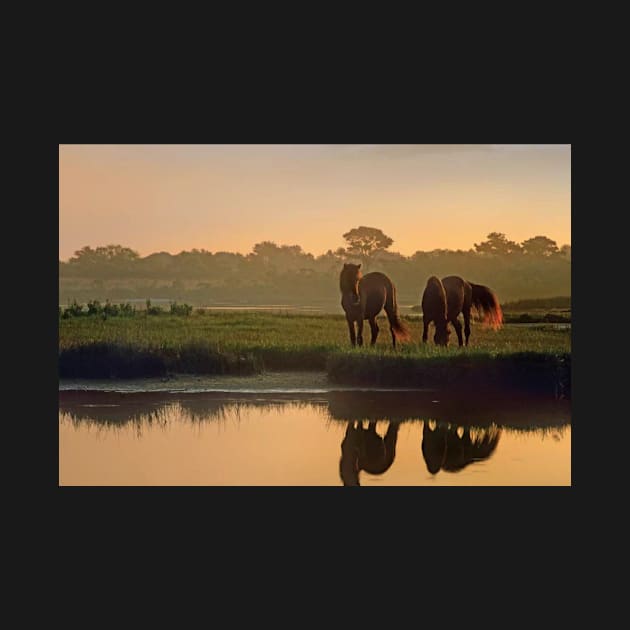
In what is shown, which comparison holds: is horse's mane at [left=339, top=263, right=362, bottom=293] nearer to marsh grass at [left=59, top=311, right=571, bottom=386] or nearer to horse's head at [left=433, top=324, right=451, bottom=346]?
marsh grass at [left=59, top=311, right=571, bottom=386]

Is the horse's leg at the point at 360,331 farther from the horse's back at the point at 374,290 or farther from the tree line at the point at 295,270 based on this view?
the tree line at the point at 295,270

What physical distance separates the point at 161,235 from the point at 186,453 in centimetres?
309

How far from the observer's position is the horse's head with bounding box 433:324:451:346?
37.5ft

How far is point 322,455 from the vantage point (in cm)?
875

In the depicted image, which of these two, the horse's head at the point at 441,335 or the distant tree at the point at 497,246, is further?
the horse's head at the point at 441,335

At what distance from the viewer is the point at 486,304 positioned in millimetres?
11438

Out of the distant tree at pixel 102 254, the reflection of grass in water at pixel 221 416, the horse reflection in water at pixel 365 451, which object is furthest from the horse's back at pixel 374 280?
the distant tree at pixel 102 254

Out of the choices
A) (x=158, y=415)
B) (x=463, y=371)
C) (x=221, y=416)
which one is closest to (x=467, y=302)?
(x=463, y=371)

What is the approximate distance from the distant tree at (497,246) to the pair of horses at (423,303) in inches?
18.5

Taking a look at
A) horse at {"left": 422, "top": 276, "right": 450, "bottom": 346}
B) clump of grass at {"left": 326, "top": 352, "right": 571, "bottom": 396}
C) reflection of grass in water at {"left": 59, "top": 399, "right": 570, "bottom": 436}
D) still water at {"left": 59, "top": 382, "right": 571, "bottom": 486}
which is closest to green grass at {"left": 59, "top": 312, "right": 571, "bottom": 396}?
clump of grass at {"left": 326, "top": 352, "right": 571, "bottom": 396}

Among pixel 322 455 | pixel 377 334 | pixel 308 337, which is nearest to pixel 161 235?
pixel 308 337

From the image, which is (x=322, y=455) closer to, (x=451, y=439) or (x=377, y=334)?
(x=451, y=439)

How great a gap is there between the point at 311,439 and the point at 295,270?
270 cm

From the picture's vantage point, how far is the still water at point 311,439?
27.6ft
